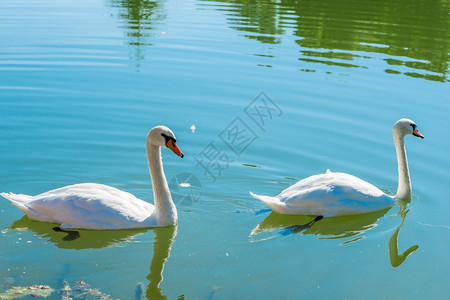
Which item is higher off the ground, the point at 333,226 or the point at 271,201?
the point at 271,201

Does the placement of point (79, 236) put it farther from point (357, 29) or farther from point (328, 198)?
point (357, 29)

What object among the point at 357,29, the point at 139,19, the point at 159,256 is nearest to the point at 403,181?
the point at 159,256

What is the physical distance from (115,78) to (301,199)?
720 cm

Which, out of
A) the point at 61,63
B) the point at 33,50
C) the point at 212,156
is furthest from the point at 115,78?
the point at 212,156

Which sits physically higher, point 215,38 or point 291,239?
point 215,38

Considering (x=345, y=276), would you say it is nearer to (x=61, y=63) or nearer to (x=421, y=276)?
(x=421, y=276)

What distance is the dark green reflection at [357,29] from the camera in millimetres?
17070

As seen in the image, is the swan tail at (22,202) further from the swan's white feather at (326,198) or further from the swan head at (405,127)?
the swan head at (405,127)

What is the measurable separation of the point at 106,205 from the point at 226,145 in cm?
343

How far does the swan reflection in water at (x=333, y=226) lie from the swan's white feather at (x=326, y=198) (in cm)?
10

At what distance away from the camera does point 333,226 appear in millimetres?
8328

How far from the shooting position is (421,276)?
7238 mm

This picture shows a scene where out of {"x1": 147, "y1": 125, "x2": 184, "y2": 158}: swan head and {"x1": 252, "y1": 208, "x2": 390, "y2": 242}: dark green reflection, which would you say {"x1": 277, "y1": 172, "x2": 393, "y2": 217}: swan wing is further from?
{"x1": 147, "y1": 125, "x2": 184, "y2": 158}: swan head

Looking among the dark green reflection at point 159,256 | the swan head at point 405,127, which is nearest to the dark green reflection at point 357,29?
the swan head at point 405,127
